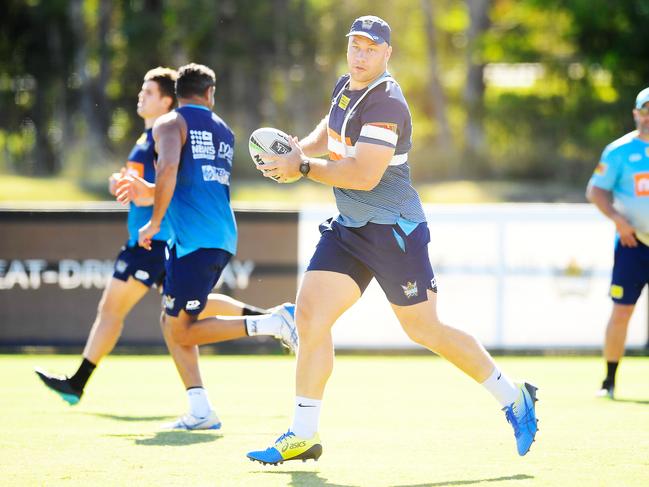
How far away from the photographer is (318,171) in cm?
616

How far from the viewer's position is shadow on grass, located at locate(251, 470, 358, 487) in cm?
602

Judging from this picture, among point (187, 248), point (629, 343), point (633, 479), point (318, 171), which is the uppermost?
point (318, 171)

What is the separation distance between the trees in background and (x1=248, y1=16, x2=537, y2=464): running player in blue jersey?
20.2m

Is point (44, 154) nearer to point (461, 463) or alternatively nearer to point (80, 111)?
point (80, 111)

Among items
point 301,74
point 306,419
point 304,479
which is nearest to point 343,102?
point 306,419

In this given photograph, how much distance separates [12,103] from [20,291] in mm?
19481

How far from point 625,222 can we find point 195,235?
3.28m

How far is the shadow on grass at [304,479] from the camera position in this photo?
19.8ft

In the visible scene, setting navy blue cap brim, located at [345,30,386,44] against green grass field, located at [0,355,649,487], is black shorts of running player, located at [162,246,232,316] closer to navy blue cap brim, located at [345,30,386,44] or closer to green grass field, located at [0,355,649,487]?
green grass field, located at [0,355,649,487]

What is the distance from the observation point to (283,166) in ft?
19.9

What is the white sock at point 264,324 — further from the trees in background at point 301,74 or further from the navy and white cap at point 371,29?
the trees in background at point 301,74

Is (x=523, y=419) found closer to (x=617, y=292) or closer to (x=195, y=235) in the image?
(x=195, y=235)

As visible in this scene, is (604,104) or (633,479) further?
(604,104)

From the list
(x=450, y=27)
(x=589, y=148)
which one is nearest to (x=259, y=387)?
(x=589, y=148)
